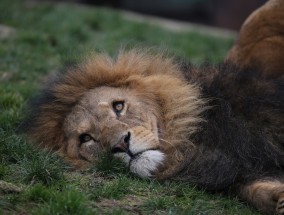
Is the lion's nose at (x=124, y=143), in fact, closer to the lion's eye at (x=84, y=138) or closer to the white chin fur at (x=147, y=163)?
the white chin fur at (x=147, y=163)

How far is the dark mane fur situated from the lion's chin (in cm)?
20

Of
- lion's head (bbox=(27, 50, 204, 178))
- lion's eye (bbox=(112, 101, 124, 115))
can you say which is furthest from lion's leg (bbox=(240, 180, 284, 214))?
lion's eye (bbox=(112, 101, 124, 115))

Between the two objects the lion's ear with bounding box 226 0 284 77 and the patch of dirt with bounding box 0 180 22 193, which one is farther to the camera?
the lion's ear with bounding box 226 0 284 77

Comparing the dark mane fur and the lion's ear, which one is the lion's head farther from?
the lion's ear

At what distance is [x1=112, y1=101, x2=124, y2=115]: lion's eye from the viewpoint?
523 centimetres

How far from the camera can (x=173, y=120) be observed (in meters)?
5.32

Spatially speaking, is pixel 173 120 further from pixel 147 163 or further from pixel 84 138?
pixel 84 138

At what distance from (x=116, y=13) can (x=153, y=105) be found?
725cm

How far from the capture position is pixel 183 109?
5.36 metres

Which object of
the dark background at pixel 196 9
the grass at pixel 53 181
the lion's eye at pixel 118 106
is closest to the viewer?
the grass at pixel 53 181

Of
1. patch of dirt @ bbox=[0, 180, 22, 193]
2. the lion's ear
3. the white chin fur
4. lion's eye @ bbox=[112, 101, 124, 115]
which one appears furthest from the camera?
the lion's ear

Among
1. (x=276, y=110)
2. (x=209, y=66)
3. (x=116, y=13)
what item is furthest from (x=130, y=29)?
(x=276, y=110)

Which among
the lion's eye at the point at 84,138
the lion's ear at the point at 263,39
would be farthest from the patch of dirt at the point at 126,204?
the lion's ear at the point at 263,39

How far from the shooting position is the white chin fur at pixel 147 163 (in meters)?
4.91
